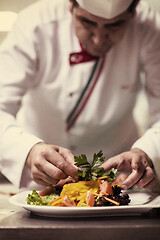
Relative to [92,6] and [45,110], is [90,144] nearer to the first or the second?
[45,110]

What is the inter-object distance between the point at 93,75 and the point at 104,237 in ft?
3.52

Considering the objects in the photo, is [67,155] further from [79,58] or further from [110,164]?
[79,58]

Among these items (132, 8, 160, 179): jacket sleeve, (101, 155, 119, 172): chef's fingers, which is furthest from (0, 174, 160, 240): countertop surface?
(132, 8, 160, 179): jacket sleeve

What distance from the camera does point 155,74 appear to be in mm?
1938

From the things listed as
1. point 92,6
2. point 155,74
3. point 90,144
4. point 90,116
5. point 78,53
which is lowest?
point 90,144

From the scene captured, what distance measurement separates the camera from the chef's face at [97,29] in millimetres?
1667

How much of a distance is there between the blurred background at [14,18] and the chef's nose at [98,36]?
16.2 inches

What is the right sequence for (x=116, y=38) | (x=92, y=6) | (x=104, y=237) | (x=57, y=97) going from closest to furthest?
(x=104, y=237), (x=92, y=6), (x=116, y=38), (x=57, y=97)

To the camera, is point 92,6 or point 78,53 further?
point 78,53

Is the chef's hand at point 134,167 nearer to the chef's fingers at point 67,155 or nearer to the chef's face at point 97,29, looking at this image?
the chef's fingers at point 67,155

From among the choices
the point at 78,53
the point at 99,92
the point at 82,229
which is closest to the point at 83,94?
the point at 99,92

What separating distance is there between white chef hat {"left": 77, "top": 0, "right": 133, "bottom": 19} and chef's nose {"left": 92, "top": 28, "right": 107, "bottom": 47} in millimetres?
86

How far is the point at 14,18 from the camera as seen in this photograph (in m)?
2.05

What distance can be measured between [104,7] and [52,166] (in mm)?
727
